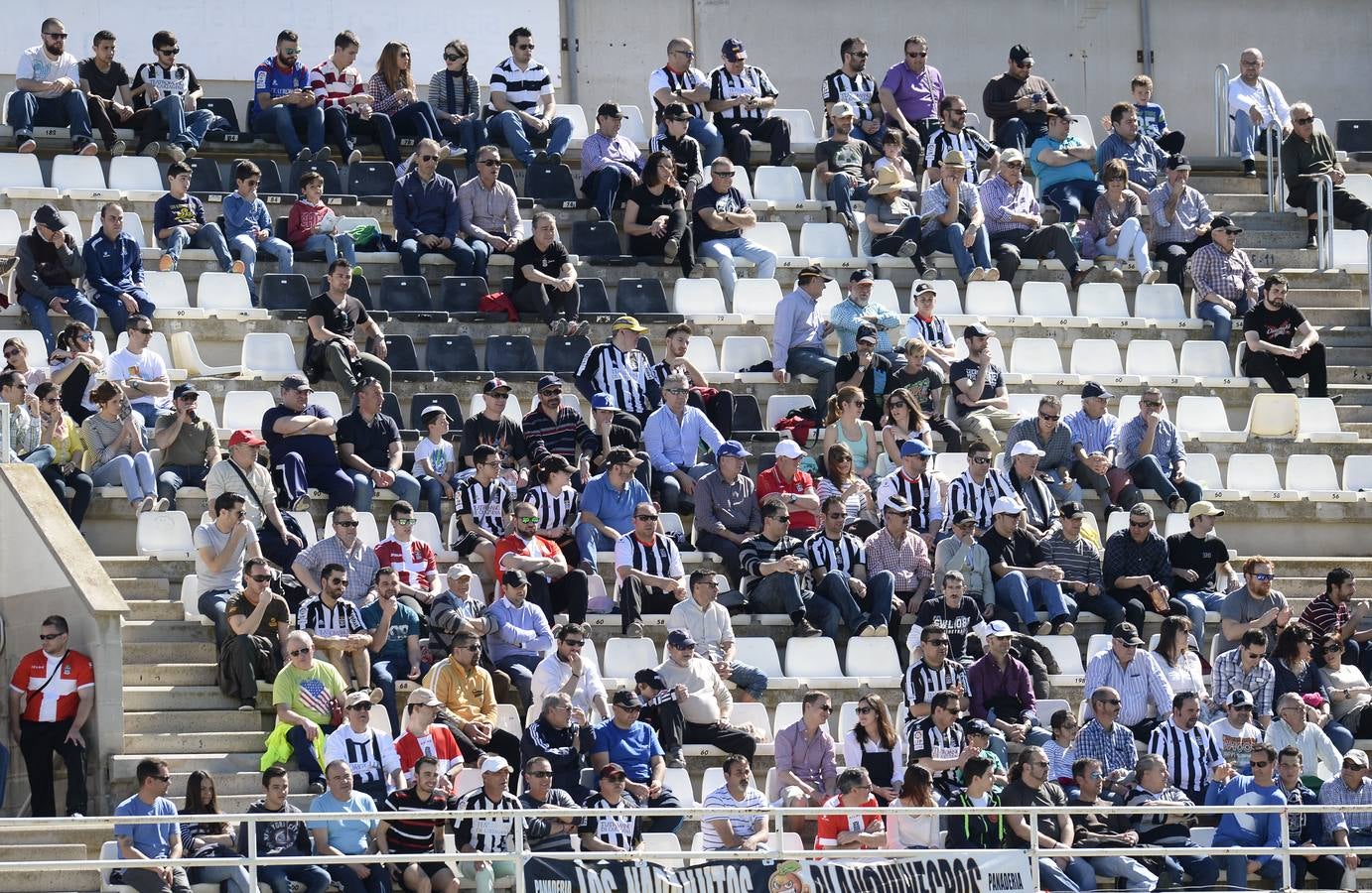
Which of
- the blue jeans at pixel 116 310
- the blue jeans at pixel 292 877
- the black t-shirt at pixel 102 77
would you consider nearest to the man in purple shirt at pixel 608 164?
the black t-shirt at pixel 102 77

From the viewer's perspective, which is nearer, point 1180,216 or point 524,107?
point 1180,216

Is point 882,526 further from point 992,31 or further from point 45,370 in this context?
point 992,31

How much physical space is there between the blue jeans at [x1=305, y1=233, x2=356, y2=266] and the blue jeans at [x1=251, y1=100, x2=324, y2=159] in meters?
1.40

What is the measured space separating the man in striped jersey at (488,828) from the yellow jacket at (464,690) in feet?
2.27

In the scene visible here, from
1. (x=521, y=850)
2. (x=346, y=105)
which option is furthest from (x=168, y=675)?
(x=346, y=105)

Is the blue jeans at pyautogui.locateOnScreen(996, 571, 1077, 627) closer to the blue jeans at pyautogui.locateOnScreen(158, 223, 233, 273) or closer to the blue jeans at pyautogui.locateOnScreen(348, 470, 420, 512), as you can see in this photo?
the blue jeans at pyautogui.locateOnScreen(348, 470, 420, 512)

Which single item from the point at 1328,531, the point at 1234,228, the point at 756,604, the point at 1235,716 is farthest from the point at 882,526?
the point at 1234,228

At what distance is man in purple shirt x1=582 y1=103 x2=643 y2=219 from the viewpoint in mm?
21125

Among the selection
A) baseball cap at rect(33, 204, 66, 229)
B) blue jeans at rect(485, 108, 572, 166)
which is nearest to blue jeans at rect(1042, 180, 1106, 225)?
blue jeans at rect(485, 108, 572, 166)

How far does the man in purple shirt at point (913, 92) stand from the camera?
74.5 ft

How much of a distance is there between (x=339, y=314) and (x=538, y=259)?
179 cm

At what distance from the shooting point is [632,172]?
21.2 metres

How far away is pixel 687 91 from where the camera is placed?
2236 centimetres

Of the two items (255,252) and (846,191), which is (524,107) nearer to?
(846,191)
